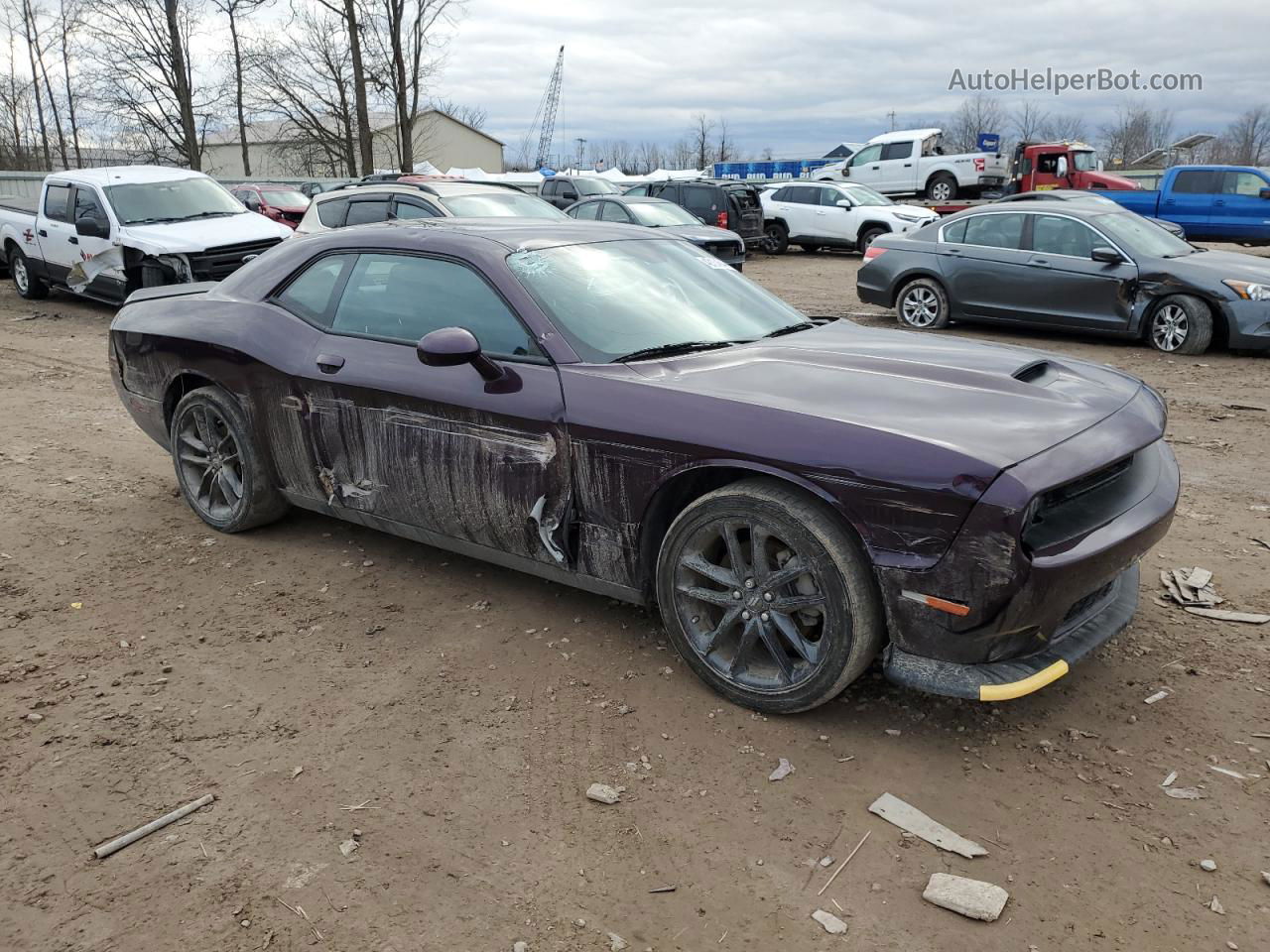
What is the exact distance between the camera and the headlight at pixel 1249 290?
30.5 ft

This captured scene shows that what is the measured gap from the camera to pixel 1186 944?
2.32 m

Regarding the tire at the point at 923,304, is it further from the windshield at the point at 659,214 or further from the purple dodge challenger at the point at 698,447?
the purple dodge challenger at the point at 698,447

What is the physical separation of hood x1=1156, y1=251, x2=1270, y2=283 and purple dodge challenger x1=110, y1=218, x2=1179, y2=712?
6.81 meters

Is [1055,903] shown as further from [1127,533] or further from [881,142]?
[881,142]

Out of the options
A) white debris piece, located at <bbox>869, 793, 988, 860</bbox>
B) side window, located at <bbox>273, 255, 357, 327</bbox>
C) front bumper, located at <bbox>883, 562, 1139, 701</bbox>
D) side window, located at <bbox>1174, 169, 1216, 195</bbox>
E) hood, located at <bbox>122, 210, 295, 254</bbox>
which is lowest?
white debris piece, located at <bbox>869, 793, 988, 860</bbox>

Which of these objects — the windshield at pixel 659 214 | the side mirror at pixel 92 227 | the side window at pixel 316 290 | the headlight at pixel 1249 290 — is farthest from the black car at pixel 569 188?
the side window at pixel 316 290

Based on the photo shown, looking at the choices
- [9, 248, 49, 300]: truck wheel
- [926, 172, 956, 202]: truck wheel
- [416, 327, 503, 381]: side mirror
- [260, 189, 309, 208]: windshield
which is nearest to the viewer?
[416, 327, 503, 381]: side mirror

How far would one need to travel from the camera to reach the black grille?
11641mm

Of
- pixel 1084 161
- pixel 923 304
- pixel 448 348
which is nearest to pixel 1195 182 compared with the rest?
pixel 1084 161

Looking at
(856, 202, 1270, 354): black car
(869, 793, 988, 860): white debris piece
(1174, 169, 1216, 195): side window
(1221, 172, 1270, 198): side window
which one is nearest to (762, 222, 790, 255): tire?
(1174, 169, 1216, 195): side window

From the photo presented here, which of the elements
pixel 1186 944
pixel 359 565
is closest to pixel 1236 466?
pixel 1186 944

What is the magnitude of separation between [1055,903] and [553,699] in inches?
66.5

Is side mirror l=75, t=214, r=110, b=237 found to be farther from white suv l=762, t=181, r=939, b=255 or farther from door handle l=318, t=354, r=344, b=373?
white suv l=762, t=181, r=939, b=255

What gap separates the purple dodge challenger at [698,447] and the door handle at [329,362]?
0.16ft
